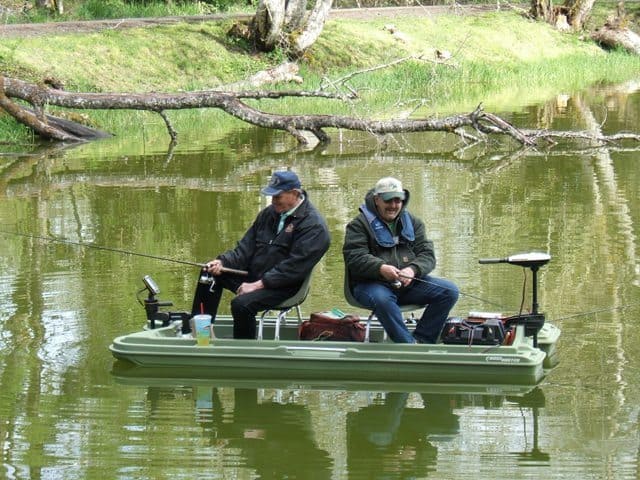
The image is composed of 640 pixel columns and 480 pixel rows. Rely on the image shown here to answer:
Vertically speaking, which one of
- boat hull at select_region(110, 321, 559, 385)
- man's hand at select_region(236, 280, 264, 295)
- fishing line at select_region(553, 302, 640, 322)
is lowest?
boat hull at select_region(110, 321, 559, 385)

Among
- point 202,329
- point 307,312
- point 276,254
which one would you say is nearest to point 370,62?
point 307,312

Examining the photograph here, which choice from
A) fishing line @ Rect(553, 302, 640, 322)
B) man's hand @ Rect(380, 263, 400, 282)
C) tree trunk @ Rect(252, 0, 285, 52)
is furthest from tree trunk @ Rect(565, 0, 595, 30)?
man's hand @ Rect(380, 263, 400, 282)

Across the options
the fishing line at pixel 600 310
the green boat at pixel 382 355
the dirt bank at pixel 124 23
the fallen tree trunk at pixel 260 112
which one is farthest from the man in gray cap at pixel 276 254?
the dirt bank at pixel 124 23

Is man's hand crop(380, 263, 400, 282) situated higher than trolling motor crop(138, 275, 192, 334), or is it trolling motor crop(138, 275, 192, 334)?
man's hand crop(380, 263, 400, 282)

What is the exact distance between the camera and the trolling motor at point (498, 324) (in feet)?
27.3

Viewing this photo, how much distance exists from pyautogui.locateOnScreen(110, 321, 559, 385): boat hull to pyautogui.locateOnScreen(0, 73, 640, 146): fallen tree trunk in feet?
34.6

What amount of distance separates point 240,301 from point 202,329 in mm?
315

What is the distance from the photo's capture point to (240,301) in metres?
8.70

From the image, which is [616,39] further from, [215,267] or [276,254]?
[215,267]

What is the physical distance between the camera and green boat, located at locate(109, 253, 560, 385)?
8.30 m

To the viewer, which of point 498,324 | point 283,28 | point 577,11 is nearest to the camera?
point 498,324

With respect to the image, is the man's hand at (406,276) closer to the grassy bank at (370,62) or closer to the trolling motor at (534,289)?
the trolling motor at (534,289)

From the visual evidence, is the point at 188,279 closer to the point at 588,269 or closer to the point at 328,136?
the point at 588,269

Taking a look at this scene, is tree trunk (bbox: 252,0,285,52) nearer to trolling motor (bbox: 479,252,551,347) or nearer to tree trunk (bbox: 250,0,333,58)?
tree trunk (bbox: 250,0,333,58)
